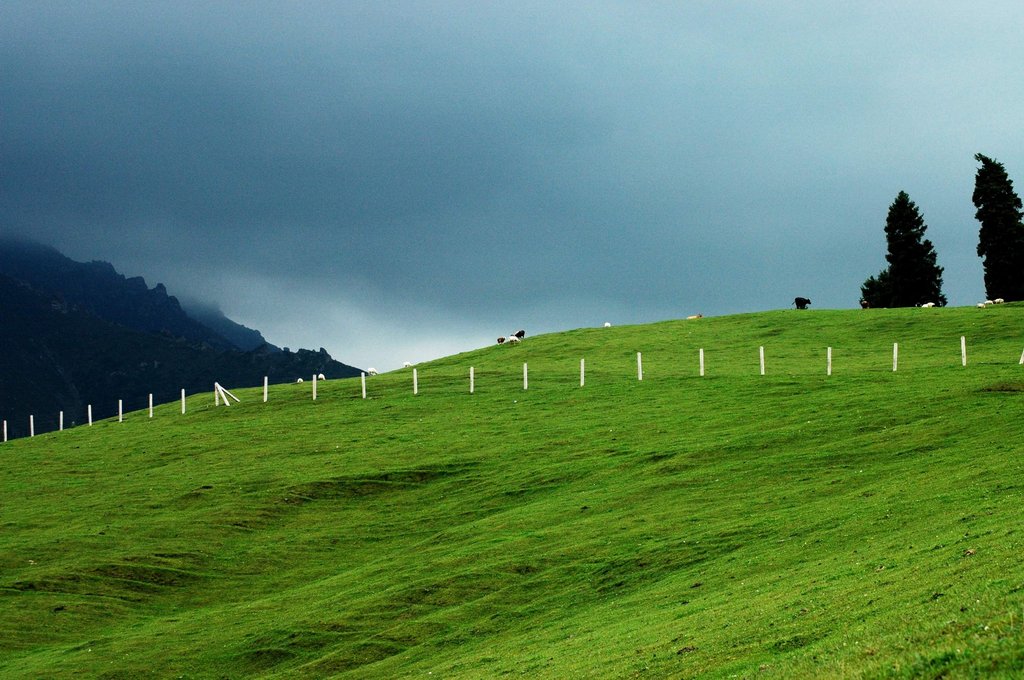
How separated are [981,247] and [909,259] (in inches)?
321

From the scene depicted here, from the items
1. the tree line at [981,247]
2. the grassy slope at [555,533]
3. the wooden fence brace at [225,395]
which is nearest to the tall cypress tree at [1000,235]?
the tree line at [981,247]

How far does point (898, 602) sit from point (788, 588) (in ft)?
19.7

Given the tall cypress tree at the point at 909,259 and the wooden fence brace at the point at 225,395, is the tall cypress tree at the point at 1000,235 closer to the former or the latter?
the tall cypress tree at the point at 909,259

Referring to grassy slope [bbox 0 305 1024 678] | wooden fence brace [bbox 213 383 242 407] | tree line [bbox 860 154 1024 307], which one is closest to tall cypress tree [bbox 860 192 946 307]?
tree line [bbox 860 154 1024 307]

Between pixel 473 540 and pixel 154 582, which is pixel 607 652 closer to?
pixel 473 540

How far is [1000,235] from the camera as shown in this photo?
126 metres

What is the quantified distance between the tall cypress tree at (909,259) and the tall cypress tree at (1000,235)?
633 cm

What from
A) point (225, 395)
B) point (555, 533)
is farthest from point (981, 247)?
point (555, 533)

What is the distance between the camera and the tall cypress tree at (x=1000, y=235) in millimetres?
124250

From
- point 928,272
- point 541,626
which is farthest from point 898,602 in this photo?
point 928,272

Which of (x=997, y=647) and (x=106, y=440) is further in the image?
(x=106, y=440)

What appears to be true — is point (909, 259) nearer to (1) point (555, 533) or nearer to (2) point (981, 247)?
(2) point (981, 247)

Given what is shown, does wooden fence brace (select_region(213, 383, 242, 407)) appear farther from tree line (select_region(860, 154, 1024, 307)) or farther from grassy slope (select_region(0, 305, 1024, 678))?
tree line (select_region(860, 154, 1024, 307))

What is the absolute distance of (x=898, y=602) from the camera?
71.1 feet
